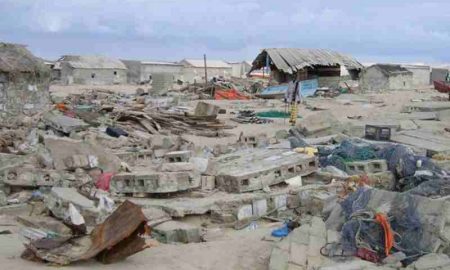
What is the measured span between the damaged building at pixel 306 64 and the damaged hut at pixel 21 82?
15.3 m

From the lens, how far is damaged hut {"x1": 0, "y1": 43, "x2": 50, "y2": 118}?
19.6 meters

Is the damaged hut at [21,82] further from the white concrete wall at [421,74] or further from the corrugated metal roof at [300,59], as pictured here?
the white concrete wall at [421,74]

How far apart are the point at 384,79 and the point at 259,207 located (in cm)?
3664

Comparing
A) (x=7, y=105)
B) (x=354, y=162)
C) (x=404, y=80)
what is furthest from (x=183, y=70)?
(x=354, y=162)

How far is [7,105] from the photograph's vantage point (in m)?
19.7

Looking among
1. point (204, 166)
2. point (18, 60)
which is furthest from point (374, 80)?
point (204, 166)

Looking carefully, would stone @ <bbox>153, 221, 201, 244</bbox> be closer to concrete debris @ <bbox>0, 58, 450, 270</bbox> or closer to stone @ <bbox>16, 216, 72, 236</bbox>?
concrete debris @ <bbox>0, 58, 450, 270</bbox>

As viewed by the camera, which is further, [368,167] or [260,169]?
[368,167]

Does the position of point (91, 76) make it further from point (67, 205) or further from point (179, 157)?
point (67, 205)

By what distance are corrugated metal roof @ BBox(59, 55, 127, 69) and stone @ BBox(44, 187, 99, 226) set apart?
45868 millimetres

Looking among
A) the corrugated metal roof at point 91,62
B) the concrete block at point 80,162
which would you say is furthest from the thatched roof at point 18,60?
the corrugated metal roof at point 91,62

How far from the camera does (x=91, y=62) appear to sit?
55.4 m

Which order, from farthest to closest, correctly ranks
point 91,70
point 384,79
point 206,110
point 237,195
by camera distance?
point 91,70 < point 384,79 < point 206,110 < point 237,195

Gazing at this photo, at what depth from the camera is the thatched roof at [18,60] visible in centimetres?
1961
